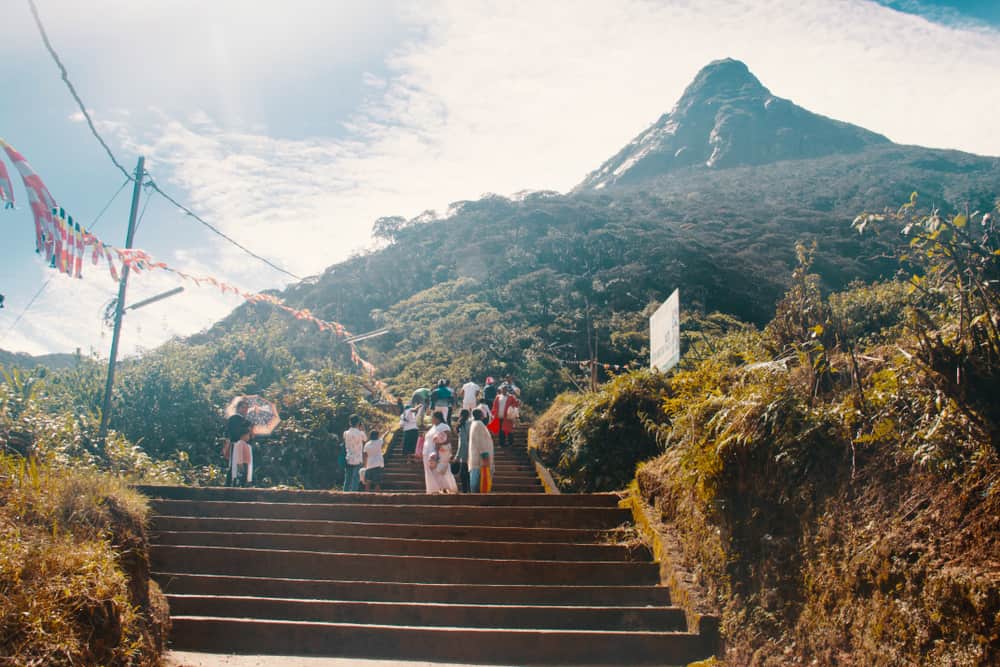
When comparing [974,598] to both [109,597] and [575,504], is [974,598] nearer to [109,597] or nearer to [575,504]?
[109,597]

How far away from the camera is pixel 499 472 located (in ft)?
44.6

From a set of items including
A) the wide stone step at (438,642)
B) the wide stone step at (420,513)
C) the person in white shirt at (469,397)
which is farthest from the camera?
the person in white shirt at (469,397)

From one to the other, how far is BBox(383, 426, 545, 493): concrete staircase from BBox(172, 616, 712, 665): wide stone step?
6471 mm

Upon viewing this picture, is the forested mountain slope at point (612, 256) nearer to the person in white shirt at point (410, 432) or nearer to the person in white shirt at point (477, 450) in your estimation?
the person in white shirt at point (410, 432)

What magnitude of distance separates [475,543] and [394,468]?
24.4ft

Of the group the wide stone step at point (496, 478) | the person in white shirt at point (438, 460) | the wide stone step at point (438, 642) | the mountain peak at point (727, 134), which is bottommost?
the wide stone step at point (438, 642)

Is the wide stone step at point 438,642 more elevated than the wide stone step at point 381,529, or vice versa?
the wide stone step at point 381,529

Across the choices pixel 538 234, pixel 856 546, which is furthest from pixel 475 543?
pixel 538 234

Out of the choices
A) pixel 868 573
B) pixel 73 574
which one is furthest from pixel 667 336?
pixel 73 574

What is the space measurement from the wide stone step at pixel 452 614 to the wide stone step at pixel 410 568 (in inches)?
22.4

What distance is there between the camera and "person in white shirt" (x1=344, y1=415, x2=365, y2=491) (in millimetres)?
11492

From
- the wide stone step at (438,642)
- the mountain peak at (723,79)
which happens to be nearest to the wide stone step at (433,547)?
the wide stone step at (438,642)

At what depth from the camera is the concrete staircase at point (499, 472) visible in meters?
12.6

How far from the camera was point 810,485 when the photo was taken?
467 cm
